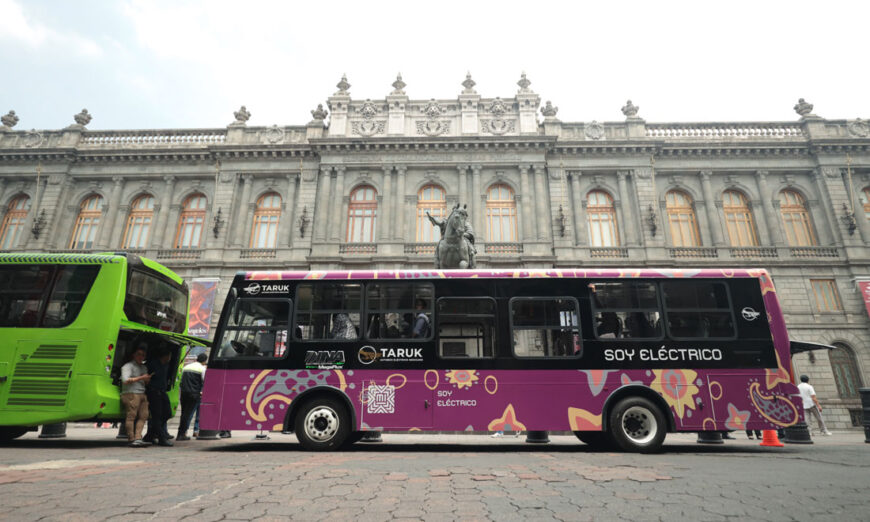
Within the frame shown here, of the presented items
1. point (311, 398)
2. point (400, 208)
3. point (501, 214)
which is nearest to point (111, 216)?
point (400, 208)

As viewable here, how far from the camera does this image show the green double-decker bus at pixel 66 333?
7.60 m

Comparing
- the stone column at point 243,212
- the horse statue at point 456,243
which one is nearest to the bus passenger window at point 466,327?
the horse statue at point 456,243

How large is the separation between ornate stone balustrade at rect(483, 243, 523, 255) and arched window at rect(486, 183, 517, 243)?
42 cm

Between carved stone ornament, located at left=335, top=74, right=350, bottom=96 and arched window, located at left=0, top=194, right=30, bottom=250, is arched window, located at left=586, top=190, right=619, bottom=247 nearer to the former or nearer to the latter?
carved stone ornament, located at left=335, top=74, right=350, bottom=96

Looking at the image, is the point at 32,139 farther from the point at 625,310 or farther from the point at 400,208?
the point at 625,310

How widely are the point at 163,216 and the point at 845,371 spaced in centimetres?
3624

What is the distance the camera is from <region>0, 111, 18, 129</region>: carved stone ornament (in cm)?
2517

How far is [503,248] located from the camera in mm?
21703

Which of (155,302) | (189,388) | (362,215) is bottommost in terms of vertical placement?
(189,388)

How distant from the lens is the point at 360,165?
23484 millimetres

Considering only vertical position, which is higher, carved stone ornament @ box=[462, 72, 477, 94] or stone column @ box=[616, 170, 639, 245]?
carved stone ornament @ box=[462, 72, 477, 94]

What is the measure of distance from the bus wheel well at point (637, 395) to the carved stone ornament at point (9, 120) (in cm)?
3611

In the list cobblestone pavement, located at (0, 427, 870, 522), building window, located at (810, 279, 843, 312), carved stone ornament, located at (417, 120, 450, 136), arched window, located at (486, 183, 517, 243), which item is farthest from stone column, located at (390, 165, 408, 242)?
building window, located at (810, 279, 843, 312)

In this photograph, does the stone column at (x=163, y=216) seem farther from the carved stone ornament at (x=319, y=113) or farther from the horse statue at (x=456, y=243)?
the horse statue at (x=456, y=243)
